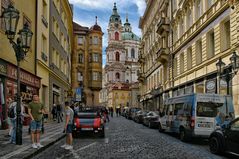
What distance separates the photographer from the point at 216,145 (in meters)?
12.0

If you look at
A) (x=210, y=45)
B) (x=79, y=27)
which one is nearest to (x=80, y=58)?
(x=79, y=27)

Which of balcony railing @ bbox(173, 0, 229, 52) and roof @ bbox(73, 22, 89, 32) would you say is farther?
roof @ bbox(73, 22, 89, 32)

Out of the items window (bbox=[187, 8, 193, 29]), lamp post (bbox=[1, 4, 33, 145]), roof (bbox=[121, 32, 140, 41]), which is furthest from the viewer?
roof (bbox=[121, 32, 140, 41])

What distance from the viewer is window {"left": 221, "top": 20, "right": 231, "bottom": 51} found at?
2505 cm

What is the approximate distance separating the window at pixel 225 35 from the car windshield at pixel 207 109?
9761 millimetres

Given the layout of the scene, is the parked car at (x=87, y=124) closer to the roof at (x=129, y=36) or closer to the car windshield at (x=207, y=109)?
the car windshield at (x=207, y=109)

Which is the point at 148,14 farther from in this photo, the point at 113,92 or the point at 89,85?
the point at 113,92

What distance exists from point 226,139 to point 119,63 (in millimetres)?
125633

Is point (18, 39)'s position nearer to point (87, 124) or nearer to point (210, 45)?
point (87, 124)

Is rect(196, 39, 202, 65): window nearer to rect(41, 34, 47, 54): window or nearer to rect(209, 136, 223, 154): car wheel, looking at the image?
rect(41, 34, 47, 54): window

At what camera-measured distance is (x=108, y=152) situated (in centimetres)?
1241

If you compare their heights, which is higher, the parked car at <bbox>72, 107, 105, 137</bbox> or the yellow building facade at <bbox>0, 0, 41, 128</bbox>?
the yellow building facade at <bbox>0, 0, 41, 128</bbox>

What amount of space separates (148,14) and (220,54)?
4119cm

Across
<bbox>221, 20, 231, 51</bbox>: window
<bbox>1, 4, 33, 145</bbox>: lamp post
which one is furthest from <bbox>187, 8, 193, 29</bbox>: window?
<bbox>1, 4, 33, 145</bbox>: lamp post
